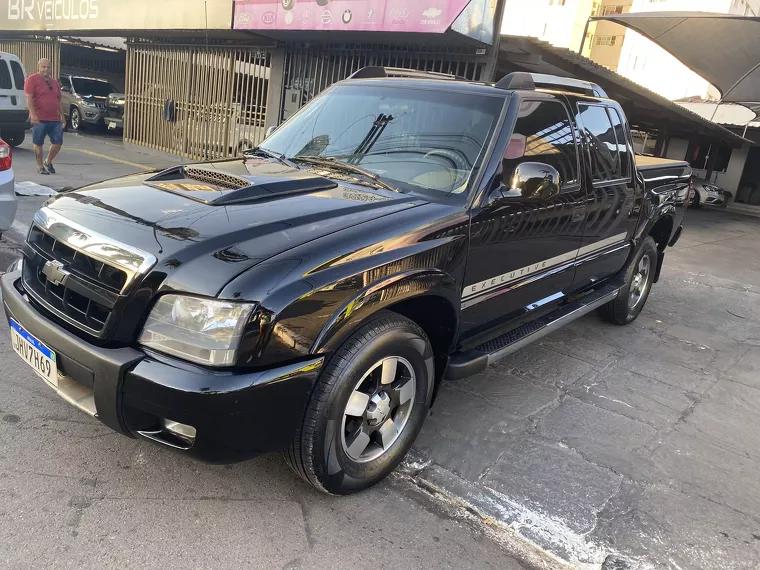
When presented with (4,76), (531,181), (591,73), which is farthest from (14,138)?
(531,181)

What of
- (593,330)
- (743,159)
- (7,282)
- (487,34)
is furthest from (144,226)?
(743,159)

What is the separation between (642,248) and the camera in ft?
18.0

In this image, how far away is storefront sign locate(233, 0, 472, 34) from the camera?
8.28m

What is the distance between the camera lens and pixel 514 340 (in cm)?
359

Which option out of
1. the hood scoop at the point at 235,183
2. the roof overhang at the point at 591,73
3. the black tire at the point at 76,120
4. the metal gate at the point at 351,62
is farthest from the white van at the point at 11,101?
the hood scoop at the point at 235,183

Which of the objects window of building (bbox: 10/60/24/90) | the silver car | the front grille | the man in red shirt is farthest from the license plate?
the silver car

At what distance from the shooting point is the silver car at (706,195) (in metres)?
20.6

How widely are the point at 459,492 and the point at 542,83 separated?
8.32 feet

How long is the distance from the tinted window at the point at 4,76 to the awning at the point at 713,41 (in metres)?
12.6

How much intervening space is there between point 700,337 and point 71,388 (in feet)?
18.0

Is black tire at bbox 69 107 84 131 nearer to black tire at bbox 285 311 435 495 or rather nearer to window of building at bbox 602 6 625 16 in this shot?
black tire at bbox 285 311 435 495

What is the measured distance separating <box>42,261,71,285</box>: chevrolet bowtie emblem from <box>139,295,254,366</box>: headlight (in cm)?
52

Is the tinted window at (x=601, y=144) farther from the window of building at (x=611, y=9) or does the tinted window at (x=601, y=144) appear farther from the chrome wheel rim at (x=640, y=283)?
the window of building at (x=611, y=9)

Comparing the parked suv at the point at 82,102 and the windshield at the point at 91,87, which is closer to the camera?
the parked suv at the point at 82,102
